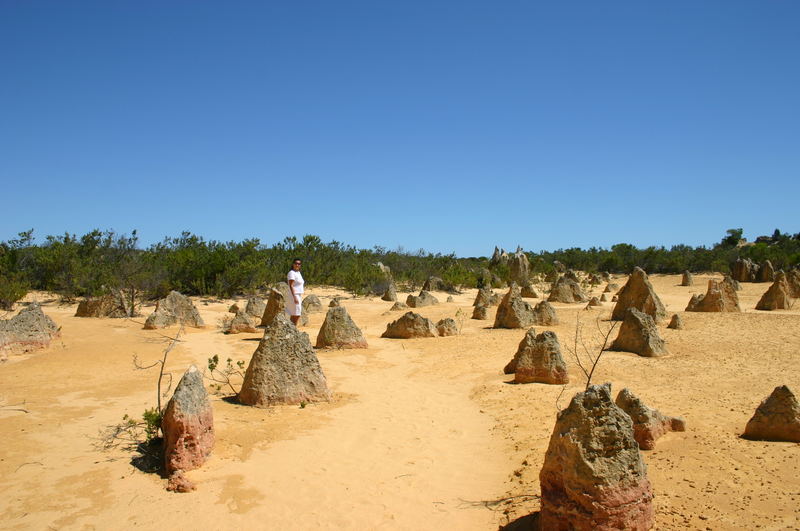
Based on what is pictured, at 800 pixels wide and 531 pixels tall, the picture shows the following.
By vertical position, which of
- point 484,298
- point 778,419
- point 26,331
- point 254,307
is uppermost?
point 484,298

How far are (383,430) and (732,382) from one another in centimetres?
510

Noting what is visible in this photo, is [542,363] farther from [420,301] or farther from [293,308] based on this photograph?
[420,301]

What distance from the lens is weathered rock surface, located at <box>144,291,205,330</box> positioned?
500 inches

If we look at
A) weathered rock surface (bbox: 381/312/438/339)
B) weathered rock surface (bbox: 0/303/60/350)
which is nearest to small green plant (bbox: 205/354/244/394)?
weathered rock surface (bbox: 0/303/60/350)

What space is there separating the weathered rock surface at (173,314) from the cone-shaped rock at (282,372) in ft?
22.7

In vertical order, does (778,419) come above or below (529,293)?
below

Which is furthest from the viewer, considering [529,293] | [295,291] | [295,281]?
[529,293]

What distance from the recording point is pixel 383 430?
6.12m

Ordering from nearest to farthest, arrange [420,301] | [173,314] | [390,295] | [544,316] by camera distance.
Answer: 1. [173,314]
2. [544,316]
3. [420,301]
4. [390,295]

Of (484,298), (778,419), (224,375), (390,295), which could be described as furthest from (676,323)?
(390,295)

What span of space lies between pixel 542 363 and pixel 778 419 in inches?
127

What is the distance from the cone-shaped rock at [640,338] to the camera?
944 cm

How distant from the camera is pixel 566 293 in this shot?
1942cm

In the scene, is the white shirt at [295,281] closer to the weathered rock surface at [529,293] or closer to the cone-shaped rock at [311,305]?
the cone-shaped rock at [311,305]
